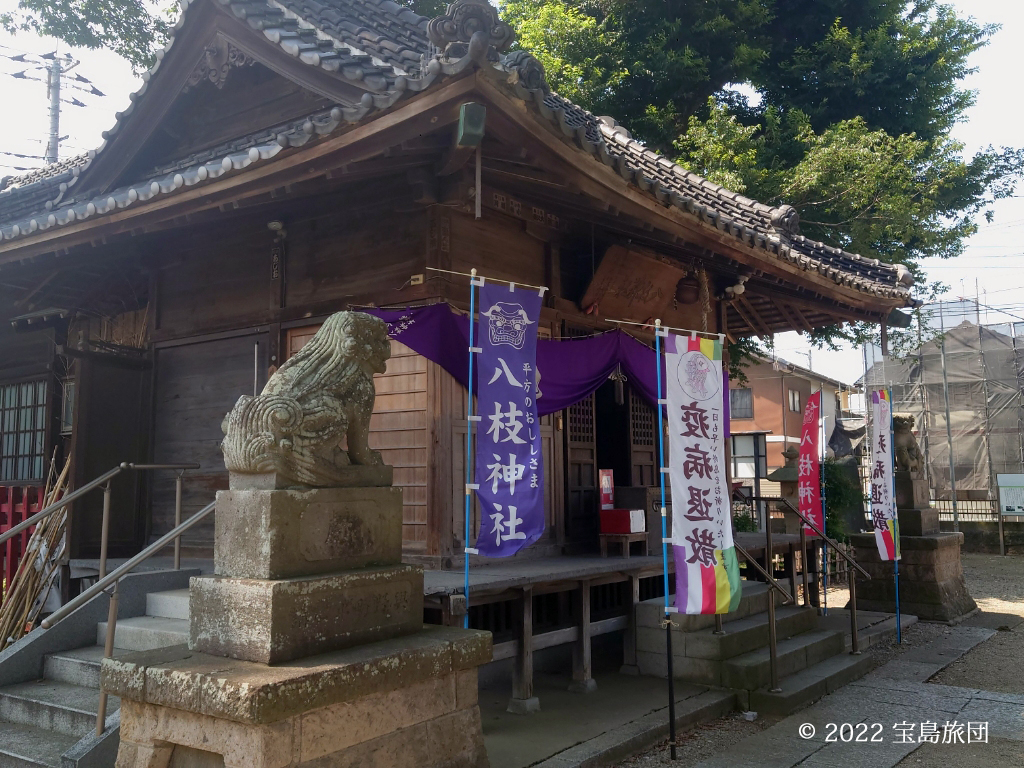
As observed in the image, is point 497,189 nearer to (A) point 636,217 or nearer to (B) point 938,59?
(A) point 636,217

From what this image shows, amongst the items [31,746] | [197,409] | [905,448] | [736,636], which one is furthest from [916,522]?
[31,746]

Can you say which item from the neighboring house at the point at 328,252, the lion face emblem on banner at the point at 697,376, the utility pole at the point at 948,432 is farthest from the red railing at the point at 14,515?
the utility pole at the point at 948,432

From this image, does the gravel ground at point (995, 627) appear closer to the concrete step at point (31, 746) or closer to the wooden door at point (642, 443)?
the wooden door at point (642, 443)

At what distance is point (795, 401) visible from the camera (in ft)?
127

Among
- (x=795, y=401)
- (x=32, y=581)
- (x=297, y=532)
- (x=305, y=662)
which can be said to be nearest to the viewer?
(x=305, y=662)

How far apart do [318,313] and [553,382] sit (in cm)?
257

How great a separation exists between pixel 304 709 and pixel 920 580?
12.1 meters

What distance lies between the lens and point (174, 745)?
3814 millimetres

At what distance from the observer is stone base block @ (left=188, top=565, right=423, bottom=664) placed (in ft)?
12.6

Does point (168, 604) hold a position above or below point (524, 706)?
above

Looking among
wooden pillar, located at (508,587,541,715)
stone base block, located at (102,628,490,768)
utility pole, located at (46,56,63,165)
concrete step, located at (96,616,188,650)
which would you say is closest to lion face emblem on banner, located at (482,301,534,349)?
wooden pillar, located at (508,587,541,715)

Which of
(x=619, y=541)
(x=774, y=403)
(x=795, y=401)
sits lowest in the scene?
(x=619, y=541)

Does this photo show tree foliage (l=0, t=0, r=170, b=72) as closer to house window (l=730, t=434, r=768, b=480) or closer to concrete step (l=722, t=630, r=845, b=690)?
concrete step (l=722, t=630, r=845, b=690)

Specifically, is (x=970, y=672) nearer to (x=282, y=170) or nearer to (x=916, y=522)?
(x=916, y=522)
